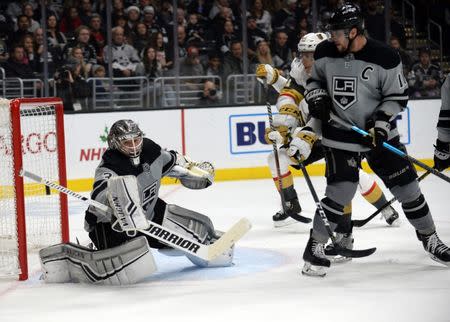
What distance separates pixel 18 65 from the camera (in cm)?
810

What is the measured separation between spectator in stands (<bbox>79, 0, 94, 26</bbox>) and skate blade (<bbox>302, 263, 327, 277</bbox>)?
496 centimetres

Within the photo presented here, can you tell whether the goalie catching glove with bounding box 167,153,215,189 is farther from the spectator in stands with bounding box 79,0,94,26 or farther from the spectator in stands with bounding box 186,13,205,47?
the spectator in stands with bounding box 186,13,205,47

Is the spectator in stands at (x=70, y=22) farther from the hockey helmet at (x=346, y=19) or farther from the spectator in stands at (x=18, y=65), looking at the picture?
the hockey helmet at (x=346, y=19)

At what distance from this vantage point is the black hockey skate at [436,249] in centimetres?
413

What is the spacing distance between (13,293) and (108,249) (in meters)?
0.43

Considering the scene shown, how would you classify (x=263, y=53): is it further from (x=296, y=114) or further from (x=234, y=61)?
(x=296, y=114)

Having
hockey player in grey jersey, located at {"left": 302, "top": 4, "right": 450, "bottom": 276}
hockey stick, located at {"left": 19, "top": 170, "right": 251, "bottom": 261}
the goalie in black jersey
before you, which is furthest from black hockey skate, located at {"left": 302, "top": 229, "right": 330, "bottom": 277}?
the goalie in black jersey

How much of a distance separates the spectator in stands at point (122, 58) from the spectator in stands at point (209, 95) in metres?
0.59

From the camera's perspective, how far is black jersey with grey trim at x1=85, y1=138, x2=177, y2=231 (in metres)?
3.96

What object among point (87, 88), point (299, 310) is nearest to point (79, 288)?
point (299, 310)

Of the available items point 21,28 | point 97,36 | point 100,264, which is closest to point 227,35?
point 97,36

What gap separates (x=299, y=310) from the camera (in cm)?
345

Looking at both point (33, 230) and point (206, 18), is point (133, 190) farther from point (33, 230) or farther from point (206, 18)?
point (206, 18)

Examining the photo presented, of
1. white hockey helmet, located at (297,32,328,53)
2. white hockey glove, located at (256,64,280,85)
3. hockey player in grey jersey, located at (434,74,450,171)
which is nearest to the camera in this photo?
hockey player in grey jersey, located at (434,74,450,171)
